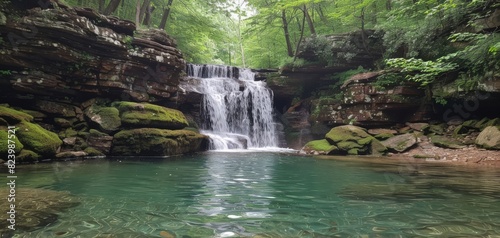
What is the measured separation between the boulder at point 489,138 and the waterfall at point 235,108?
1150 centimetres

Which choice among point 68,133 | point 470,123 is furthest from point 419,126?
point 68,133

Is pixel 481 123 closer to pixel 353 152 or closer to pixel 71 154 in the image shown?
pixel 353 152

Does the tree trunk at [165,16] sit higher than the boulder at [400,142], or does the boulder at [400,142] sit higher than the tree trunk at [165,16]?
the tree trunk at [165,16]

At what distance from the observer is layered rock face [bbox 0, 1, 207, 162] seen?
11.7m

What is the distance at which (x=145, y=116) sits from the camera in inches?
548

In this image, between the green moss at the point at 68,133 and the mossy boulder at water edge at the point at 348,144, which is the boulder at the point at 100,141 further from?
the mossy boulder at water edge at the point at 348,144

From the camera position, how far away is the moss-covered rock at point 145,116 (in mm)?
13703

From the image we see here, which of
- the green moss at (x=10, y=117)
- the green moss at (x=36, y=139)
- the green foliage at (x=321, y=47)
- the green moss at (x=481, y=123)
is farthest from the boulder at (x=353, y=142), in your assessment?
the green moss at (x=10, y=117)

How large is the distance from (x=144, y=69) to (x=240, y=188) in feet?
40.4

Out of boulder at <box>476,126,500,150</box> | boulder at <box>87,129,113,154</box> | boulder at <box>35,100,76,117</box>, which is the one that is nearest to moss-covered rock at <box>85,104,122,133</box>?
boulder at <box>87,129,113,154</box>

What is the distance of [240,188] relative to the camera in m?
5.91

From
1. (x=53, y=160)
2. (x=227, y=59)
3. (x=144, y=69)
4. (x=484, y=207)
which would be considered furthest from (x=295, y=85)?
(x=227, y=59)

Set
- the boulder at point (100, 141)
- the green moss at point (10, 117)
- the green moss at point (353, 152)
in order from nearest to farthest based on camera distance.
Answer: the green moss at point (10, 117)
the boulder at point (100, 141)
the green moss at point (353, 152)

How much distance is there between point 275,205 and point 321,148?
11.1 m
